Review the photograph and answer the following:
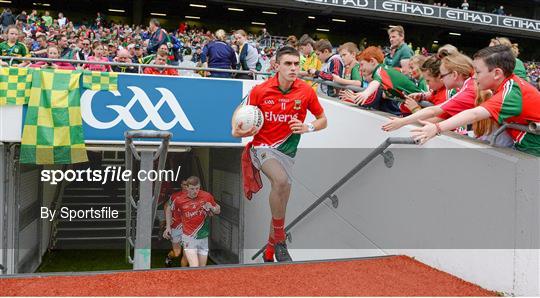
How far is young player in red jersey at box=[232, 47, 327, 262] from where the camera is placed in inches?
187

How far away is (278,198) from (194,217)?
Result: 4153 millimetres

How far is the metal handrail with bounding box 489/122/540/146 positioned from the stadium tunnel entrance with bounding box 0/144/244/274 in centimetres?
589

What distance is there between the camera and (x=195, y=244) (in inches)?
343

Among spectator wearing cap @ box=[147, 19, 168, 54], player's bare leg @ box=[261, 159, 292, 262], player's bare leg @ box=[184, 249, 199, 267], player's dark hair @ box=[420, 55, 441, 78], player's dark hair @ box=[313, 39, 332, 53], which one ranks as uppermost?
spectator wearing cap @ box=[147, 19, 168, 54]

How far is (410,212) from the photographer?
4.15 m

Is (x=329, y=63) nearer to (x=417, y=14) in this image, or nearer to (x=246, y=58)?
(x=246, y=58)

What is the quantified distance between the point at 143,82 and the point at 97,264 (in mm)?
4724

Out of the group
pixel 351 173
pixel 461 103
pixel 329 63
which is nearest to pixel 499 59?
pixel 461 103

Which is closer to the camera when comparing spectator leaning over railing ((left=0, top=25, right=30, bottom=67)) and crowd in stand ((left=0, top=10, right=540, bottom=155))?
crowd in stand ((left=0, top=10, right=540, bottom=155))

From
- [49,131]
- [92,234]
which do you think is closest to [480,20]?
[92,234]

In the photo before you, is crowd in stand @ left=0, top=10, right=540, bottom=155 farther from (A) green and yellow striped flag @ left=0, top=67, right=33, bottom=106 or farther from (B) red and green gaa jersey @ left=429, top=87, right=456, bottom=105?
(A) green and yellow striped flag @ left=0, top=67, right=33, bottom=106

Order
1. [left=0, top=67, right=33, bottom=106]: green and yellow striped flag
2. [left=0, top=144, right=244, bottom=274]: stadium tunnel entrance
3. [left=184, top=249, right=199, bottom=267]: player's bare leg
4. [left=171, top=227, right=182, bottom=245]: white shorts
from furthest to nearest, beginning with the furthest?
[left=171, top=227, right=182, bottom=245]: white shorts < [left=0, top=144, right=244, bottom=274]: stadium tunnel entrance < [left=184, top=249, right=199, bottom=267]: player's bare leg < [left=0, top=67, right=33, bottom=106]: green and yellow striped flag

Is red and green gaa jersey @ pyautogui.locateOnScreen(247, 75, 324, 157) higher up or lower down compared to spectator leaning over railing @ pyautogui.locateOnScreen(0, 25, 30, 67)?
lower down

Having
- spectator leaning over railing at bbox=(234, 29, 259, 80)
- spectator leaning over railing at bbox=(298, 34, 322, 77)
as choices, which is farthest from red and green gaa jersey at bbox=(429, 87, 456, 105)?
spectator leaning over railing at bbox=(234, 29, 259, 80)
